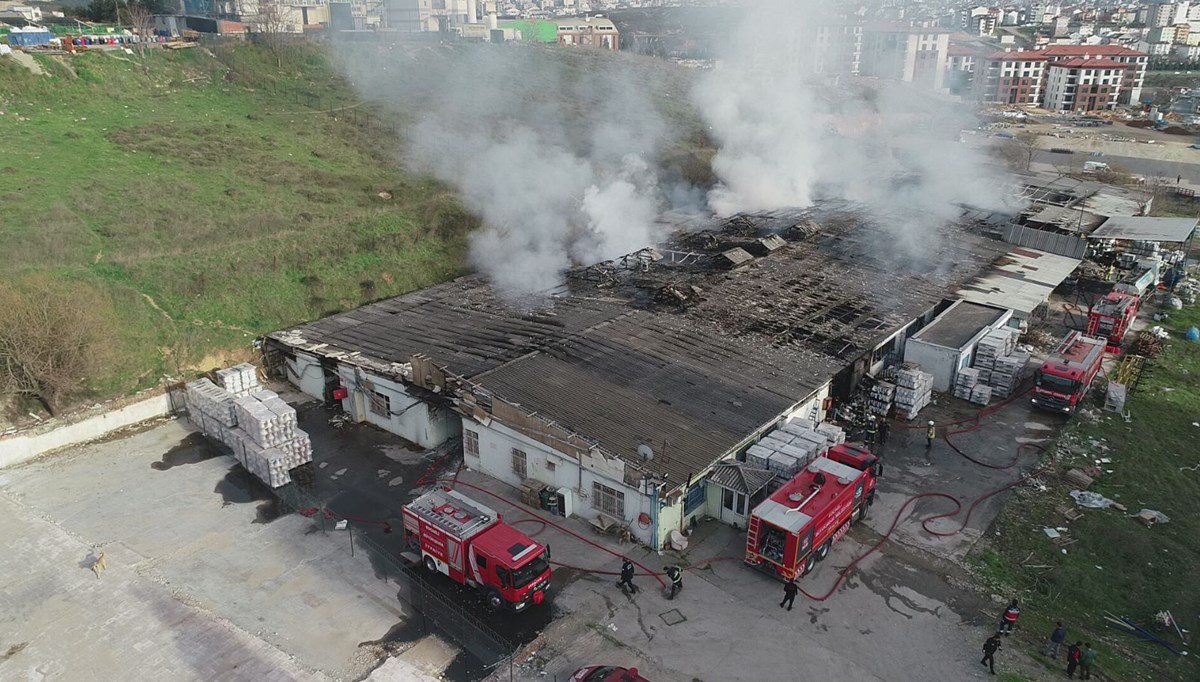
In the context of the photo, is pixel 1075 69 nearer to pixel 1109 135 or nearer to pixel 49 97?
pixel 1109 135

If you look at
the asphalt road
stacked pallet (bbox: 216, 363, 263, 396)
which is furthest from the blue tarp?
the asphalt road

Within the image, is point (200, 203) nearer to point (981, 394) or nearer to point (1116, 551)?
point (981, 394)

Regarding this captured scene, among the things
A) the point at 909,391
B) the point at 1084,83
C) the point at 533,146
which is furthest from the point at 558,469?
the point at 1084,83

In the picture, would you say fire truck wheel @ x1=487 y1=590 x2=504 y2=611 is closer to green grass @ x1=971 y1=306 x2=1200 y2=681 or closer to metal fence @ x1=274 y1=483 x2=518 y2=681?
metal fence @ x1=274 y1=483 x2=518 y2=681

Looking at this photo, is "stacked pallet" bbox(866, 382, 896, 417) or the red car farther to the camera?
"stacked pallet" bbox(866, 382, 896, 417)

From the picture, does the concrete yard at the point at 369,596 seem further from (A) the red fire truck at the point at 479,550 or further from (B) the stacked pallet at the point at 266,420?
(B) the stacked pallet at the point at 266,420

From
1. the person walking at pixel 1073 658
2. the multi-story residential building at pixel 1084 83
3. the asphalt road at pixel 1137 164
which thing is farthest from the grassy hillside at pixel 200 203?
the multi-story residential building at pixel 1084 83
